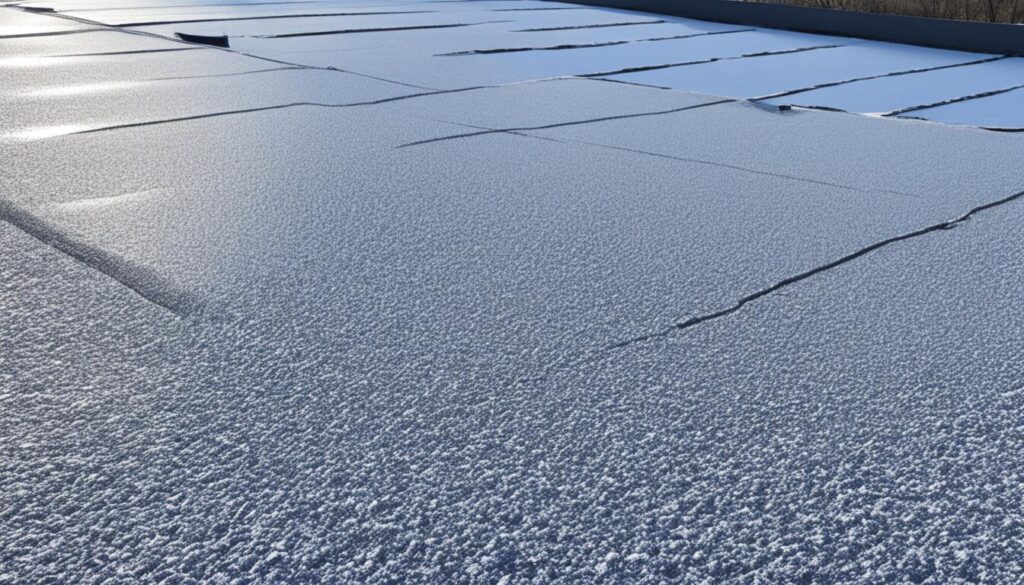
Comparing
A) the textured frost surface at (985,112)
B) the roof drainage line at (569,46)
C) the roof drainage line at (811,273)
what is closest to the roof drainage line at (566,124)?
the textured frost surface at (985,112)

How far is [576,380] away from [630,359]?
0.32 ft

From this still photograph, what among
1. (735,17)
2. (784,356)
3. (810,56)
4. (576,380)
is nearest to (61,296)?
(576,380)

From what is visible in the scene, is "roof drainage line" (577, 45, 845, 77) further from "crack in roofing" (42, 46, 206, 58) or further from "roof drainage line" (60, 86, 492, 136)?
"crack in roofing" (42, 46, 206, 58)

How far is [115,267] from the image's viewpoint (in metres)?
1.53

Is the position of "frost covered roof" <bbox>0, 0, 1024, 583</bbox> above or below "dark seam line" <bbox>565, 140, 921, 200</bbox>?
below

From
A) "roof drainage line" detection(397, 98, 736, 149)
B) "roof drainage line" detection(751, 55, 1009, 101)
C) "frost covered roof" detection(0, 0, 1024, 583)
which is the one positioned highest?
"roof drainage line" detection(751, 55, 1009, 101)

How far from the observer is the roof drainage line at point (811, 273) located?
4.35 feet

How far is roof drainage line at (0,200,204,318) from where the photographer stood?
4.59ft

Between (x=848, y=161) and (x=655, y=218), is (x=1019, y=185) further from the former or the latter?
(x=655, y=218)

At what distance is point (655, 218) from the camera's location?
1870mm

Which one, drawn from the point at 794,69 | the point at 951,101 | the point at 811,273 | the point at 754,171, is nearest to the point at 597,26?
the point at 794,69

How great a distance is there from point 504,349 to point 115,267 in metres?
0.67

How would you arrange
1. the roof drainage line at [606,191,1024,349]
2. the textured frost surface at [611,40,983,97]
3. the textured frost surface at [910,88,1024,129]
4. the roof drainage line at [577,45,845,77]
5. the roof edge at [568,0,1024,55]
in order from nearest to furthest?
the roof drainage line at [606,191,1024,349] → the textured frost surface at [910,88,1024,129] → the textured frost surface at [611,40,983,97] → the roof drainage line at [577,45,845,77] → the roof edge at [568,0,1024,55]

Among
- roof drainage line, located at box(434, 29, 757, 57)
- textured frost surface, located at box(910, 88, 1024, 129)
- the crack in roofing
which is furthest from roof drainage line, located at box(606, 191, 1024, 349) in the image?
the crack in roofing
